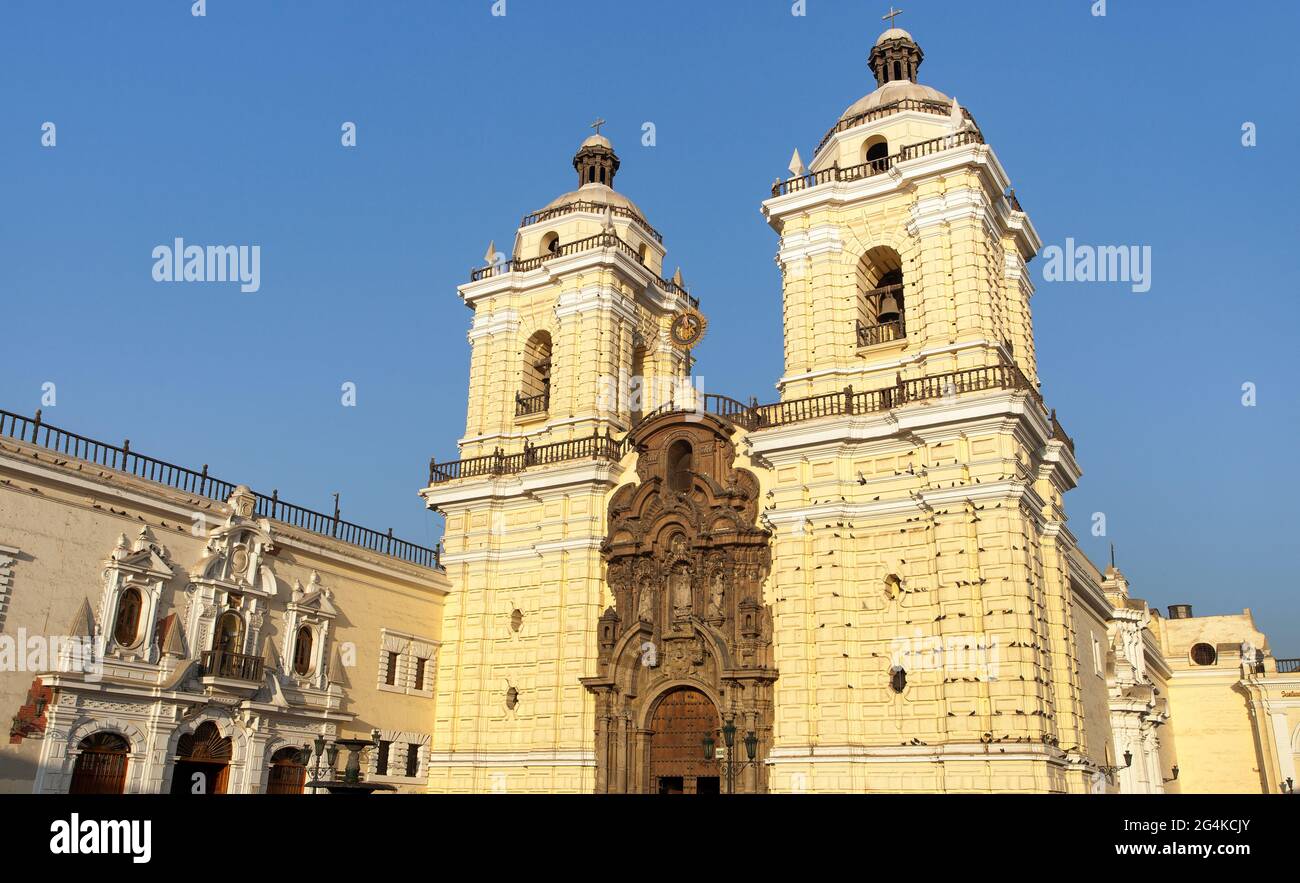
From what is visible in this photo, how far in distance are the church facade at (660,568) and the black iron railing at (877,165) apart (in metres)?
0.13

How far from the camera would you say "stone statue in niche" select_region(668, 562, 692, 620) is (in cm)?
3092

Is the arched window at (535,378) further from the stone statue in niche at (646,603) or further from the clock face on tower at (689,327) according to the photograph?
the stone statue in niche at (646,603)

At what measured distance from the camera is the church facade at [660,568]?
25062mm

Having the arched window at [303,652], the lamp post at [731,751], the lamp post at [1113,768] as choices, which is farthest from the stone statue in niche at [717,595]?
the arched window at [303,652]

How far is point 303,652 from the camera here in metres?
30.6

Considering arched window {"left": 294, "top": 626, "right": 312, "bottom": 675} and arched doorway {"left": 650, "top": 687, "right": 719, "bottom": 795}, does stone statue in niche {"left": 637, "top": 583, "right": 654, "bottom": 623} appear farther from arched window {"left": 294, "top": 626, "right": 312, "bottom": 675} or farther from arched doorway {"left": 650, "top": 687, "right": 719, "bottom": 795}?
arched window {"left": 294, "top": 626, "right": 312, "bottom": 675}

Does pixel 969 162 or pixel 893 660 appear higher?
pixel 969 162

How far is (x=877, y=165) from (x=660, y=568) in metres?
13.8

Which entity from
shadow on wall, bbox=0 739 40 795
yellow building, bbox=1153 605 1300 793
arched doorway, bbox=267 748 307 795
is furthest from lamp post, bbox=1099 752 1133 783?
shadow on wall, bbox=0 739 40 795
